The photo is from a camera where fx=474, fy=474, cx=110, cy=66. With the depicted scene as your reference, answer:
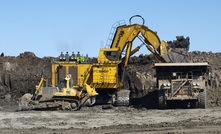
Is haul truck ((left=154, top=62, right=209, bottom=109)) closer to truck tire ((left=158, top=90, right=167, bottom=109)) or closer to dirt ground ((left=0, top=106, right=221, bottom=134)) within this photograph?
truck tire ((left=158, top=90, right=167, bottom=109))

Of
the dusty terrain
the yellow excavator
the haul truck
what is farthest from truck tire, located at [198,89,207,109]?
the yellow excavator

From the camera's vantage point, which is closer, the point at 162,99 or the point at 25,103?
the point at 162,99

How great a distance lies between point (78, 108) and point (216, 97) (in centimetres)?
1083

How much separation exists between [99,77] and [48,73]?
40.1ft

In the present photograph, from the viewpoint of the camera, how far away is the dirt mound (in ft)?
119

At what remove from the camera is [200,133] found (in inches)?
605

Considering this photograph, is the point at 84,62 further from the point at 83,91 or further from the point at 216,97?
the point at 216,97

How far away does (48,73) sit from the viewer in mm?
40906

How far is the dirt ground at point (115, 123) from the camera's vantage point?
16.7m

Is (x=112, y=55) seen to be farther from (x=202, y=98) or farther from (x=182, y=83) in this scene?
(x=202, y=98)

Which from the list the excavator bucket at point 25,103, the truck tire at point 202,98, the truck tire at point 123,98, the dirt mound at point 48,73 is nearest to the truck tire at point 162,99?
the truck tire at point 202,98

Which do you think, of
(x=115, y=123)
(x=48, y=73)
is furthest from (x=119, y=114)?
(x=48, y=73)

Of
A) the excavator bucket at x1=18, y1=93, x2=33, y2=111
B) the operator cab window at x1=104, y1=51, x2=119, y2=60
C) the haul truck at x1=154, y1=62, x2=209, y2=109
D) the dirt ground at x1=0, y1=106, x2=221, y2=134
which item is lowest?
the dirt ground at x1=0, y1=106, x2=221, y2=134

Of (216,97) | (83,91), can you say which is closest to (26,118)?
(83,91)
